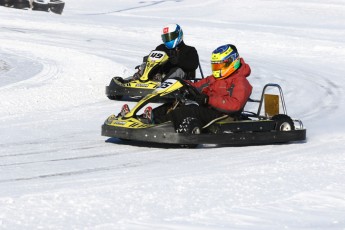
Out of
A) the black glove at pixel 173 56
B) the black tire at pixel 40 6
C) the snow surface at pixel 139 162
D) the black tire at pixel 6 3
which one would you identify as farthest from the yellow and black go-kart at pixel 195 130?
the black tire at pixel 40 6

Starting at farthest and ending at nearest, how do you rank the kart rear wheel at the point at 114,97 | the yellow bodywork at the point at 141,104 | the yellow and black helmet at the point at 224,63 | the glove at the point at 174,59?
the kart rear wheel at the point at 114,97, the glove at the point at 174,59, the yellow and black helmet at the point at 224,63, the yellow bodywork at the point at 141,104

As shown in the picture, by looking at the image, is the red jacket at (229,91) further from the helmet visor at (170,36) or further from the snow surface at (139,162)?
the helmet visor at (170,36)

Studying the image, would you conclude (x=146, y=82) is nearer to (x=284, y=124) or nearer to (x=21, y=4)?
(x=284, y=124)

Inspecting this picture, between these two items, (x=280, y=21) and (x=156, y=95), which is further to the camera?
(x=280, y=21)

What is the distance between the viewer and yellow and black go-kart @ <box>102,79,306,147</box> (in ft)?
27.8

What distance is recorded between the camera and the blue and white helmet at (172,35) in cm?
1282

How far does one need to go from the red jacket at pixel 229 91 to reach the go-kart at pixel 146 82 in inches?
147

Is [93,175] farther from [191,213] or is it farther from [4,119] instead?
[4,119]

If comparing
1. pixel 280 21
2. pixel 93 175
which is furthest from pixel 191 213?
pixel 280 21

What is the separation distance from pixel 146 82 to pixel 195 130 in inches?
181

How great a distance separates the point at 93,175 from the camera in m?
7.20

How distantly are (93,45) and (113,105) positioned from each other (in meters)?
9.62

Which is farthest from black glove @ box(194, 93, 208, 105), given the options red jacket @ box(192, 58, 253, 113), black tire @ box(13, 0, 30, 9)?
black tire @ box(13, 0, 30, 9)

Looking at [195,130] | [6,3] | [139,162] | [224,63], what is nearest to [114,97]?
[224,63]
